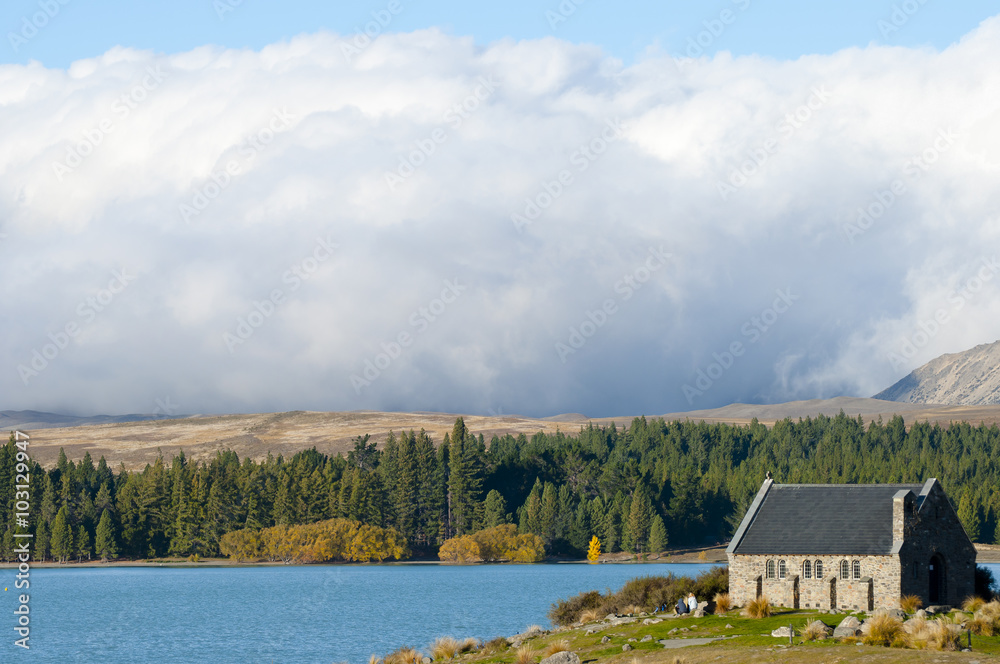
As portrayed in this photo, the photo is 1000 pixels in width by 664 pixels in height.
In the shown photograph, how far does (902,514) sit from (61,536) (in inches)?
6084

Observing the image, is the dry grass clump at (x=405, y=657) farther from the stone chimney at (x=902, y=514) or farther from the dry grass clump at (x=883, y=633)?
the stone chimney at (x=902, y=514)

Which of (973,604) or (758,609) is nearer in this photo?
(758,609)

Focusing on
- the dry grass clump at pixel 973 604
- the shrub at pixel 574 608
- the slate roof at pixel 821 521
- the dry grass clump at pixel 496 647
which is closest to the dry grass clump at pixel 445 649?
the dry grass clump at pixel 496 647

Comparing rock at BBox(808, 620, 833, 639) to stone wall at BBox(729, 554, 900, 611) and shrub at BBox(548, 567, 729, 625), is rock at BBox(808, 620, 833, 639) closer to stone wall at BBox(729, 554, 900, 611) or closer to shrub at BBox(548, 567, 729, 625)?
stone wall at BBox(729, 554, 900, 611)

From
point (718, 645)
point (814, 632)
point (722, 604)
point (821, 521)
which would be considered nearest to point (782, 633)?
point (814, 632)

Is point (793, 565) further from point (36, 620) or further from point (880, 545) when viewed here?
point (36, 620)

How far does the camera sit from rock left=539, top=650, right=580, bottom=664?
55959 millimetres

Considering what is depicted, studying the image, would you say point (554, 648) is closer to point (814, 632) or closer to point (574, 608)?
point (814, 632)

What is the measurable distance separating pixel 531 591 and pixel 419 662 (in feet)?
219

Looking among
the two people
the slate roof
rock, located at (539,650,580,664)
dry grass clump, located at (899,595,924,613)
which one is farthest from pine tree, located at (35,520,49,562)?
dry grass clump, located at (899,595,924,613)

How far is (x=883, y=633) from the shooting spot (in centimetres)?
5519

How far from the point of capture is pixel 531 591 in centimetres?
12888

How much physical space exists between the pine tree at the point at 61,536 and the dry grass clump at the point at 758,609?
149 meters

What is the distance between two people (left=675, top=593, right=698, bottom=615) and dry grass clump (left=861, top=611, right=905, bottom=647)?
16009 mm
